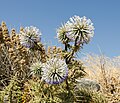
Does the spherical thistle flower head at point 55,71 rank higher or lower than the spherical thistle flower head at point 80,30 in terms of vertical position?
lower

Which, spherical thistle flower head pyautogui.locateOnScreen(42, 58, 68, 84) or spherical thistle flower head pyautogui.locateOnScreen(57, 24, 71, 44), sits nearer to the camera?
spherical thistle flower head pyautogui.locateOnScreen(42, 58, 68, 84)

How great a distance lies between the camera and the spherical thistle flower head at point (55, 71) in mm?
2068

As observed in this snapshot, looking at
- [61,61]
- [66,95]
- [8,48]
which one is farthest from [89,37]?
[8,48]

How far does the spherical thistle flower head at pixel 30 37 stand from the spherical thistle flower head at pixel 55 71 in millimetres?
240

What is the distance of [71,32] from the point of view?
217 cm

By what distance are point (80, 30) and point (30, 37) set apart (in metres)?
0.43

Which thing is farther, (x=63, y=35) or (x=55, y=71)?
(x=63, y=35)

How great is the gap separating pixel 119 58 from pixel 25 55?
3092mm

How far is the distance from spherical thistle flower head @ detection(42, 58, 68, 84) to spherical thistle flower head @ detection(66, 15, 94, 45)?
0.68ft

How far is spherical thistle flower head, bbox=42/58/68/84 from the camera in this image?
6.79ft

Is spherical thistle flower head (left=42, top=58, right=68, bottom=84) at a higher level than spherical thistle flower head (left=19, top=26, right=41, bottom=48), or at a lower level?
lower

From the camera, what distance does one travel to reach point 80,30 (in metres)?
2.17

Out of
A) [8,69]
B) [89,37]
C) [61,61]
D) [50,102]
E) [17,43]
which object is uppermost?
[17,43]

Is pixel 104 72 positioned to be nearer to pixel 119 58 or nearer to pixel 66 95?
pixel 119 58
